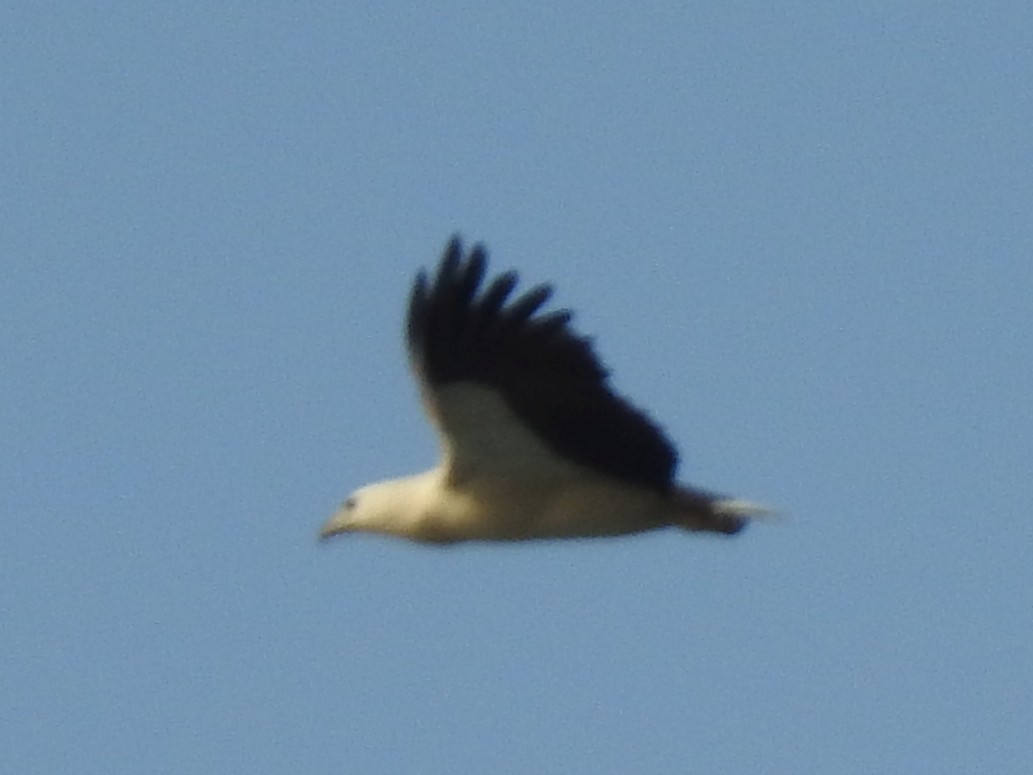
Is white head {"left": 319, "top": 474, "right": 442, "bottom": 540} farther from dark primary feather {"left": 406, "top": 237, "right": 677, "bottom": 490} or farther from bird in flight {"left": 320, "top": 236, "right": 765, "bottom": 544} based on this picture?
dark primary feather {"left": 406, "top": 237, "right": 677, "bottom": 490}

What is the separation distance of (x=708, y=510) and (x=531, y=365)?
1.28 meters

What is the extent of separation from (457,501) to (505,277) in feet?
4.88

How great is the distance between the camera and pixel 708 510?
16.7m

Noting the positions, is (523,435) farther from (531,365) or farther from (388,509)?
(388,509)

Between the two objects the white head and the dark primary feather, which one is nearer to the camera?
the dark primary feather

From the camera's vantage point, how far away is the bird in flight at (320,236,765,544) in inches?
626

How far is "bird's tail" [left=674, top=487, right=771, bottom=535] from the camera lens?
1661 cm

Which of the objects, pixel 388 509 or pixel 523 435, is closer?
pixel 523 435

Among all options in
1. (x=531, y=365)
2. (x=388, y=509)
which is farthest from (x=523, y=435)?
(x=388, y=509)

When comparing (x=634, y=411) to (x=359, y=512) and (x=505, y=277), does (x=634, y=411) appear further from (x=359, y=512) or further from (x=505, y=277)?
(x=359, y=512)

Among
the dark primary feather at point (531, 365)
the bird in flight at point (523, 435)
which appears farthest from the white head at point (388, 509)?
the dark primary feather at point (531, 365)

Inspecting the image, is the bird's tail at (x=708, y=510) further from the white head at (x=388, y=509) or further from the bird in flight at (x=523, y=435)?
the white head at (x=388, y=509)

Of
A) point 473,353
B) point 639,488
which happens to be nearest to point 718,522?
point 639,488

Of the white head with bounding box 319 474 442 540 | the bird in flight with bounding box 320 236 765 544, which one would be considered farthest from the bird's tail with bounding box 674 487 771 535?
the white head with bounding box 319 474 442 540
